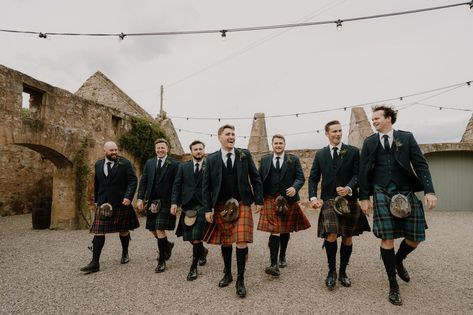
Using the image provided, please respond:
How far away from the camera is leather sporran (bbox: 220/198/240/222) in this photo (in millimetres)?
3148

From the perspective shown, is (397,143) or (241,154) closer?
(397,143)

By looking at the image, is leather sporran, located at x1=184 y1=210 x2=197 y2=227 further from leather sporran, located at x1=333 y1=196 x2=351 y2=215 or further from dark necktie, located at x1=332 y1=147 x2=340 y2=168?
dark necktie, located at x1=332 y1=147 x2=340 y2=168

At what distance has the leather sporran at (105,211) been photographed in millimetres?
4012

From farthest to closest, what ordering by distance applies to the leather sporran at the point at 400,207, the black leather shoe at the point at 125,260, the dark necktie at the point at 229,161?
1. the black leather shoe at the point at 125,260
2. the dark necktie at the point at 229,161
3. the leather sporran at the point at 400,207

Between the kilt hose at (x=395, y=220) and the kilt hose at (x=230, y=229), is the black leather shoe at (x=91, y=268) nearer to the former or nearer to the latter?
the kilt hose at (x=230, y=229)

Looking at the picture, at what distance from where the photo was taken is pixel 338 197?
3.21 meters

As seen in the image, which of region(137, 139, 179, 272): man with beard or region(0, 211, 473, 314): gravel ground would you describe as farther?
region(137, 139, 179, 272): man with beard

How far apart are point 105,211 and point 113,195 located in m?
0.28

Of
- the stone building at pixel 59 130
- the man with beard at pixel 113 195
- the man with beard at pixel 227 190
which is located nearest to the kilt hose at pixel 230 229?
the man with beard at pixel 227 190

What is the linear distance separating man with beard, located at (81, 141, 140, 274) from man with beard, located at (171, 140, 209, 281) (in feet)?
2.66

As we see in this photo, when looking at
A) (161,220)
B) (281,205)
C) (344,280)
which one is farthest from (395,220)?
(161,220)

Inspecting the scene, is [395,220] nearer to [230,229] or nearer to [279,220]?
[279,220]

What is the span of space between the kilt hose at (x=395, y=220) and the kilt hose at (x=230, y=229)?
1.29 m

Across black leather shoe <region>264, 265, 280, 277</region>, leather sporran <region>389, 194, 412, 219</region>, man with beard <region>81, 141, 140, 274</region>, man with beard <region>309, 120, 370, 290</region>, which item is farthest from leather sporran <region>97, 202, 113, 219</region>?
leather sporran <region>389, 194, 412, 219</region>
